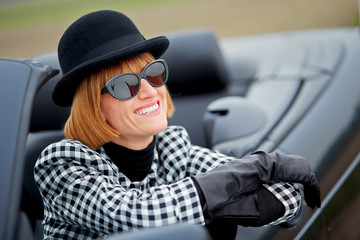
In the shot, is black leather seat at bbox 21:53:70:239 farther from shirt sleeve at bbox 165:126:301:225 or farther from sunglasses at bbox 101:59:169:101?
shirt sleeve at bbox 165:126:301:225

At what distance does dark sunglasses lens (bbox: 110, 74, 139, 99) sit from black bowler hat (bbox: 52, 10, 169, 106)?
5cm

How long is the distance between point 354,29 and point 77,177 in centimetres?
225

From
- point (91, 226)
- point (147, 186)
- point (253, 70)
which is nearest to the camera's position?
point (91, 226)

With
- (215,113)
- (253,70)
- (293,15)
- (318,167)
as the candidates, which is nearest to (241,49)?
(253,70)

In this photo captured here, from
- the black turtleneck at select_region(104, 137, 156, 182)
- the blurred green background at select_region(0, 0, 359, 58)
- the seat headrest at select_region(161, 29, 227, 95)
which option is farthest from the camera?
the blurred green background at select_region(0, 0, 359, 58)

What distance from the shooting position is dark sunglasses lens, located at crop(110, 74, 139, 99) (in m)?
1.46

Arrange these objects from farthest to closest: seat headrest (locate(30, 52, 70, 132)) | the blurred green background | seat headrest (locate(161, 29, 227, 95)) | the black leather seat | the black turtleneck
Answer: the blurred green background, seat headrest (locate(161, 29, 227, 95)), seat headrest (locate(30, 52, 70, 132)), the black leather seat, the black turtleneck

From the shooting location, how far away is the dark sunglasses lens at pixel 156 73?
1.53 meters

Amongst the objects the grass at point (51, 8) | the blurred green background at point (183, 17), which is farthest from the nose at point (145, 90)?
the grass at point (51, 8)

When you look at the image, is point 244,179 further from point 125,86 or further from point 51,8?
point 51,8

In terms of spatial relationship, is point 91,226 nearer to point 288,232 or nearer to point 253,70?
point 288,232

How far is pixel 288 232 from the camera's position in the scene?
1674 millimetres

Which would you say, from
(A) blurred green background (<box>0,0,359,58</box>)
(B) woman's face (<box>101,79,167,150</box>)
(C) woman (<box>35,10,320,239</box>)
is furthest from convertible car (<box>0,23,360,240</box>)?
(A) blurred green background (<box>0,0,359,58</box>)

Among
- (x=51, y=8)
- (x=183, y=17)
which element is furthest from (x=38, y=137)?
(x=51, y=8)
